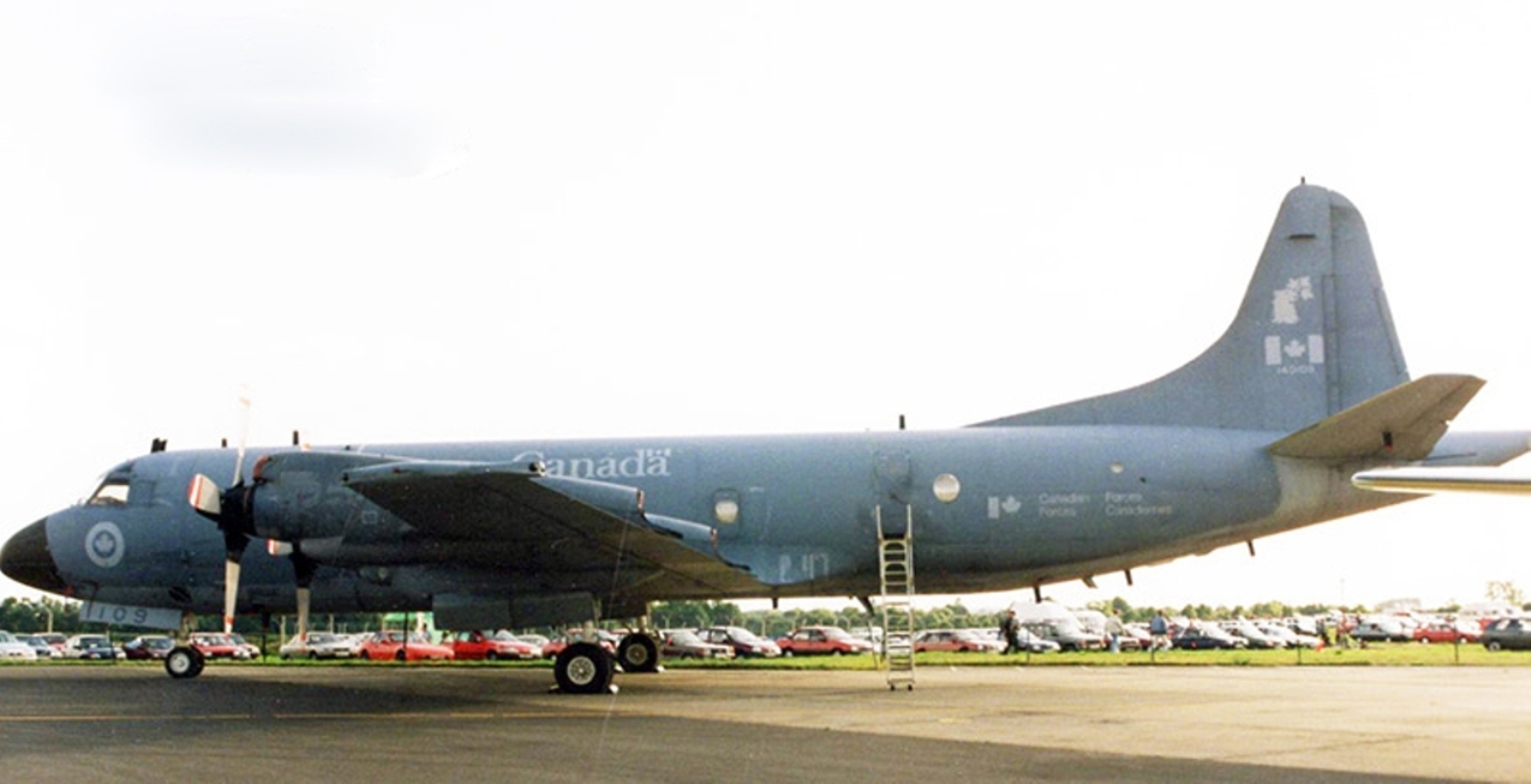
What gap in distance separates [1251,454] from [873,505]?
5064 millimetres

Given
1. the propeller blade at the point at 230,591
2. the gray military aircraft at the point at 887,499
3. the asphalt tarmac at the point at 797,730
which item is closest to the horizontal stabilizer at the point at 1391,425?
the gray military aircraft at the point at 887,499

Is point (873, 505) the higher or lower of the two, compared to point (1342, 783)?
higher

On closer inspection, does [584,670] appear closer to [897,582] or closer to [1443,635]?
[897,582]

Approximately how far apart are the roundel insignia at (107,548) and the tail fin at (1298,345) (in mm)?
14852

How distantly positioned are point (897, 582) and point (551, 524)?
530 cm

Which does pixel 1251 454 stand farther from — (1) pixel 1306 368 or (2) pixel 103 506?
(2) pixel 103 506

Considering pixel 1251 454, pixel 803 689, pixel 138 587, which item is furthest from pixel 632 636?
pixel 1251 454

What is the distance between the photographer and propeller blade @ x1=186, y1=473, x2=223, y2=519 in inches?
727

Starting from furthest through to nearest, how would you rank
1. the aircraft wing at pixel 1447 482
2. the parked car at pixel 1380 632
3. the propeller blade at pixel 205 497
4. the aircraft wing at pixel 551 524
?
1. the parked car at pixel 1380 632
2. the propeller blade at pixel 205 497
3. the aircraft wing at pixel 551 524
4. the aircraft wing at pixel 1447 482

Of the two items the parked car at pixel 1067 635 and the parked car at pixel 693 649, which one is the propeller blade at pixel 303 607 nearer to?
the parked car at pixel 693 649

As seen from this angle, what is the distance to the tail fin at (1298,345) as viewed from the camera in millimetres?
19484

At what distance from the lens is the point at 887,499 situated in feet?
63.1

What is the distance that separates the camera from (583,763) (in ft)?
32.6

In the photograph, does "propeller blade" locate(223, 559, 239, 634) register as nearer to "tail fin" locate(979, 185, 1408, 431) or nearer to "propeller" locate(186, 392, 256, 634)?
"propeller" locate(186, 392, 256, 634)
